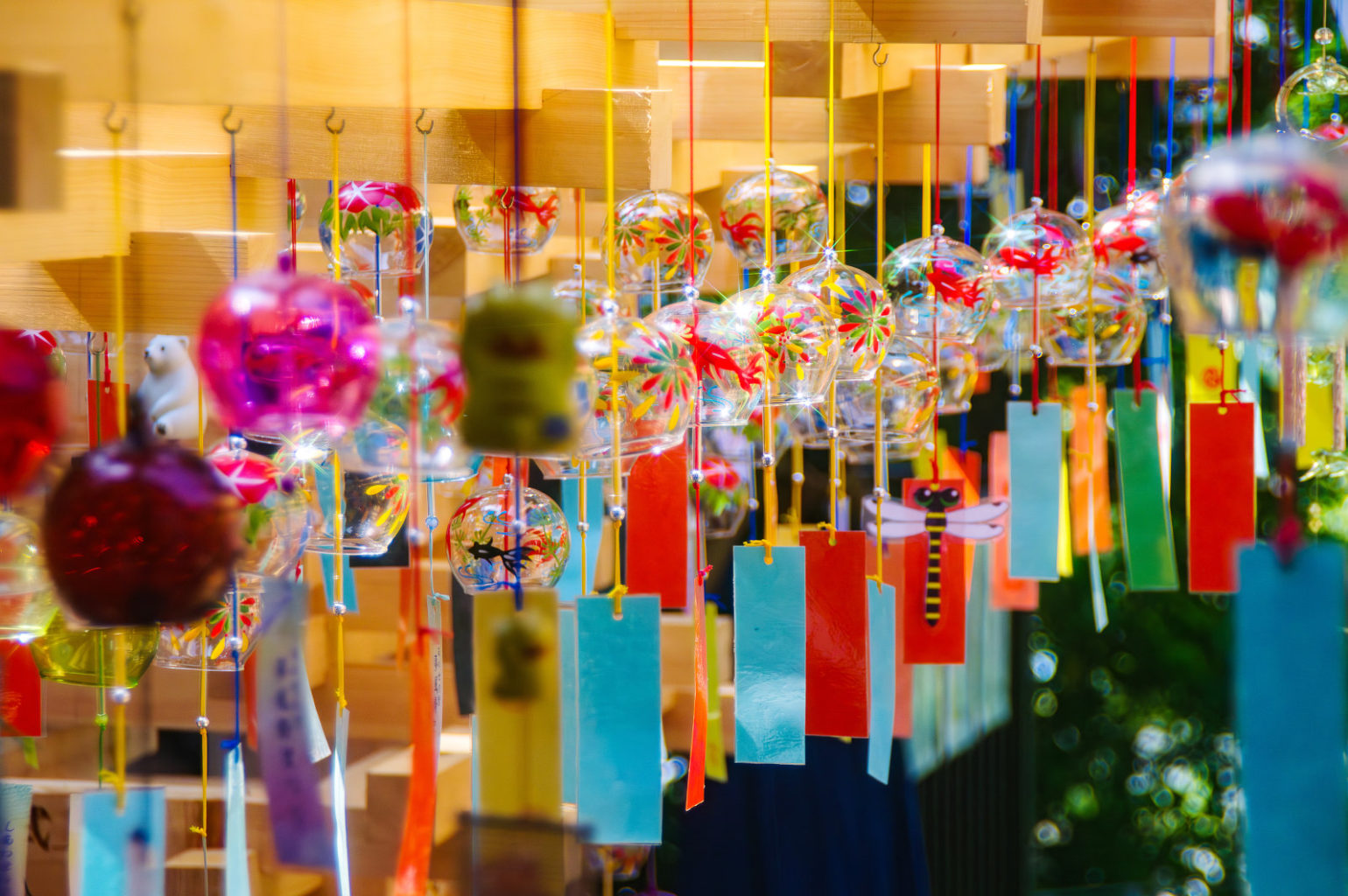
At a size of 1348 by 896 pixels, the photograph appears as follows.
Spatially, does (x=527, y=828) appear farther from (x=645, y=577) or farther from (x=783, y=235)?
(x=783, y=235)

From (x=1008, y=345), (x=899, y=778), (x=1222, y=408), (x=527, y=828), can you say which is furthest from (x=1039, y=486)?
(x=899, y=778)

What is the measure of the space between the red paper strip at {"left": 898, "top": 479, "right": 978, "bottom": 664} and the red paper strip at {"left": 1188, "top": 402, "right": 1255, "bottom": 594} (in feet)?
0.92

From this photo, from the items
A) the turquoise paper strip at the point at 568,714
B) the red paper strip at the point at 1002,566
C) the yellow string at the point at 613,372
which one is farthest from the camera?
the red paper strip at the point at 1002,566

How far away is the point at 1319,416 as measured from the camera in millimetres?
1898

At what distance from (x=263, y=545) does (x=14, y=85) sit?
0.42 m

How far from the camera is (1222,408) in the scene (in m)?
1.52

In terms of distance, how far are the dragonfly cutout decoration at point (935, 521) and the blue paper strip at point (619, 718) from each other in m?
0.70

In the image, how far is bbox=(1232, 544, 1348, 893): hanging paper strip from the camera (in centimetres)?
72

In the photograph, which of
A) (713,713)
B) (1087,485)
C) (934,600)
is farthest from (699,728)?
(1087,485)

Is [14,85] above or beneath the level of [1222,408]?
above

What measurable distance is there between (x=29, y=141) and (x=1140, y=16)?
49.3 inches

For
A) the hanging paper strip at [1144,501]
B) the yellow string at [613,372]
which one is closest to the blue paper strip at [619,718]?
the yellow string at [613,372]

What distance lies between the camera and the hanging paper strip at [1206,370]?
5.97 feet

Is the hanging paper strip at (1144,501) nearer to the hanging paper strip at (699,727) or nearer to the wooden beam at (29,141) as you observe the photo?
the hanging paper strip at (699,727)
